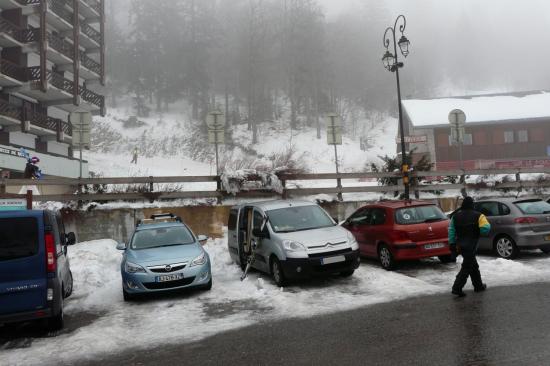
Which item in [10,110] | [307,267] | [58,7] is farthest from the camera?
[58,7]

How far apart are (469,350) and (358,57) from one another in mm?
74766

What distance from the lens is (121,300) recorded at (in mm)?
9141

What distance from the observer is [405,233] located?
10.3 m

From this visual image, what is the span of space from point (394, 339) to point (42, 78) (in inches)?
1220

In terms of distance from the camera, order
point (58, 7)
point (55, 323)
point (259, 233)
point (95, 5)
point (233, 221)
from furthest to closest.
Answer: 1. point (95, 5)
2. point (58, 7)
3. point (233, 221)
4. point (259, 233)
5. point (55, 323)

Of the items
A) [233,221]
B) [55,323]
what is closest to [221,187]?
[233,221]

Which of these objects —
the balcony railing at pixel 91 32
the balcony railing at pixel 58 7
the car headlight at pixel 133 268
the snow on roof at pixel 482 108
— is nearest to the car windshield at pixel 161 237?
the car headlight at pixel 133 268

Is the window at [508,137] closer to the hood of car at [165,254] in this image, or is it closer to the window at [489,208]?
the window at [489,208]

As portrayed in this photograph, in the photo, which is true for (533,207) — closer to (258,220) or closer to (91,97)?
(258,220)

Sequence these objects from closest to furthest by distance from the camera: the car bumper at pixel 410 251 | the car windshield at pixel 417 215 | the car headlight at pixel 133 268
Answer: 1. the car headlight at pixel 133 268
2. the car bumper at pixel 410 251
3. the car windshield at pixel 417 215

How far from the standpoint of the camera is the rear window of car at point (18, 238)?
259 inches

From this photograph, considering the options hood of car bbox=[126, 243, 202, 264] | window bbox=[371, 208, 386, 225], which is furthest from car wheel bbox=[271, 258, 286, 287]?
window bbox=[371, 208, 386, 225]

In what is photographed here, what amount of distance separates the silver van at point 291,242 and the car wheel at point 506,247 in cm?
410

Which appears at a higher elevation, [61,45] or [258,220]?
[61,45]
